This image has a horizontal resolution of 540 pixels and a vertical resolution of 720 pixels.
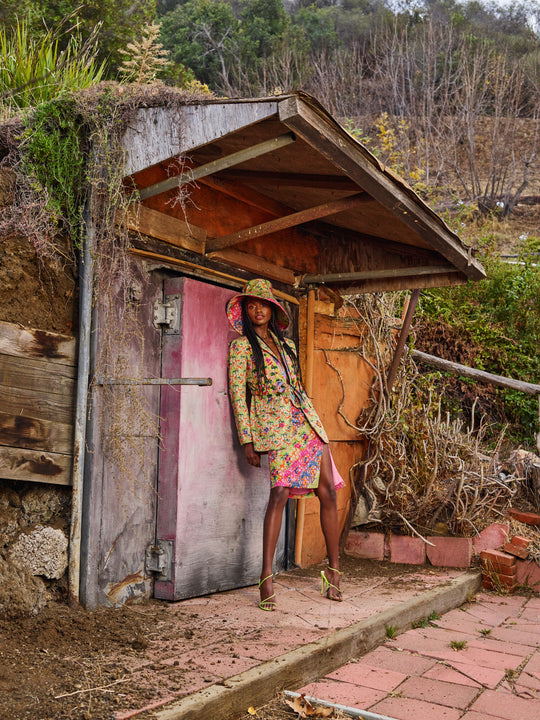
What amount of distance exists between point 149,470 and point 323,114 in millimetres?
2195

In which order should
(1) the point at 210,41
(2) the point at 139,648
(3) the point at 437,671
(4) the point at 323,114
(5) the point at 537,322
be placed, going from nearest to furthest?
(4) the point at 323,114 < (2) the point at 139,648 < (3) the point at 437,671 < (5) the point at 537,322 < (1) the point at 210,41

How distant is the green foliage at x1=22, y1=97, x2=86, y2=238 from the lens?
3377mm

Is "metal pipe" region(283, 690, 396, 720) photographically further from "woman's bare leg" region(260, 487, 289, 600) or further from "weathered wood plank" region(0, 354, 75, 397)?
"weathered wood plank" region(0, 354, 75, 397)

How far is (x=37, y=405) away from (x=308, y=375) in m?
2.45

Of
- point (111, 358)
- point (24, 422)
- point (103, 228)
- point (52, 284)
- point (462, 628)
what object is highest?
point (103, 228)

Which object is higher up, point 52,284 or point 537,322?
point 537,322

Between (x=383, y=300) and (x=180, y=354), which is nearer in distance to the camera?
(x=180, y=354)

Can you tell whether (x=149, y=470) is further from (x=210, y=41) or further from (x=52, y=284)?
(x=210, y=41)

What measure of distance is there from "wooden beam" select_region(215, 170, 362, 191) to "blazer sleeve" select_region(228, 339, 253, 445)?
3.38 feet

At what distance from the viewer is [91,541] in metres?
3.45

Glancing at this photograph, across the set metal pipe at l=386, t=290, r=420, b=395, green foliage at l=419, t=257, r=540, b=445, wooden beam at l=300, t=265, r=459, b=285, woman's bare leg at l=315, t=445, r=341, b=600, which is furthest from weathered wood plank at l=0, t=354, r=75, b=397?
green foliage at l=419, t=257, r=540, b=445

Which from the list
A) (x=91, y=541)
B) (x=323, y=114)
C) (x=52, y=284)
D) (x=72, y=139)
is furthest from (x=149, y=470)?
(x=323, y=114)

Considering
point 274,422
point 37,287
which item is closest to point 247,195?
point 274,422

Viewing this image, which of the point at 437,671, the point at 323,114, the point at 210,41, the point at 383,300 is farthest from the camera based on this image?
the point at 210,41
